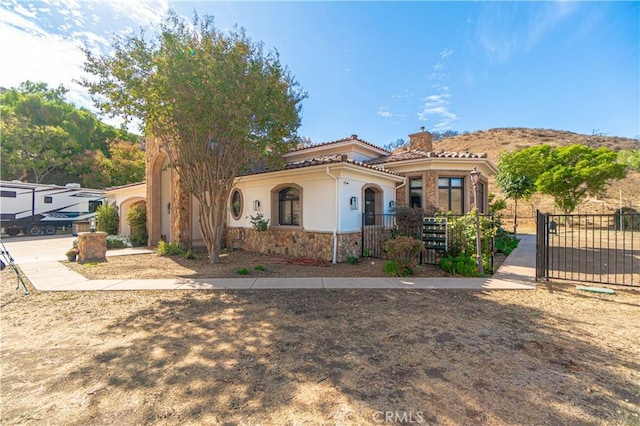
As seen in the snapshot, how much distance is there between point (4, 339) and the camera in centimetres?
401

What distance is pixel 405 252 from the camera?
7.92 m

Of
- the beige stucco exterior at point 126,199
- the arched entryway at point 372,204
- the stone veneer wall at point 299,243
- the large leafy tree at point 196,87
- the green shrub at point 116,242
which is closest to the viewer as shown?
the large leafy tree at point 196,87

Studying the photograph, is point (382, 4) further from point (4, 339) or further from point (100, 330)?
point (4, 339)

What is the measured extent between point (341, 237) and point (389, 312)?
5.00 meters

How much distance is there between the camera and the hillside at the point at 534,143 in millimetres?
32759

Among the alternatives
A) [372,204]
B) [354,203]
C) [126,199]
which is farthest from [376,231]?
[126,199]

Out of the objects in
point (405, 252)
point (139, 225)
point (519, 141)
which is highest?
point (519, 141)

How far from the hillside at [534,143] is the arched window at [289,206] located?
3071 centimetres

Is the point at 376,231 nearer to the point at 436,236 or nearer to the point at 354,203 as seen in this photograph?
the point at 354,203

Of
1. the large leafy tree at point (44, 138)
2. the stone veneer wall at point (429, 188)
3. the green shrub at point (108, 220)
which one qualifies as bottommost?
the green shrub at point (108, 220)

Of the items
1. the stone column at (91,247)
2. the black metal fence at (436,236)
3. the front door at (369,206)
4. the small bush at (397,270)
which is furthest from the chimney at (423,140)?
the stone column at (91,247)

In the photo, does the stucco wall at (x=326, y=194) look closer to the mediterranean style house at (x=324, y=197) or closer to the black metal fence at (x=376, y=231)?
the mediterranean style house at (x=324, y=197)

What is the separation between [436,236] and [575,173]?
24.0 m

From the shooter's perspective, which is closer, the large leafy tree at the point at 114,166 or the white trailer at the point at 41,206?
the white trailer at the point at 41,206
